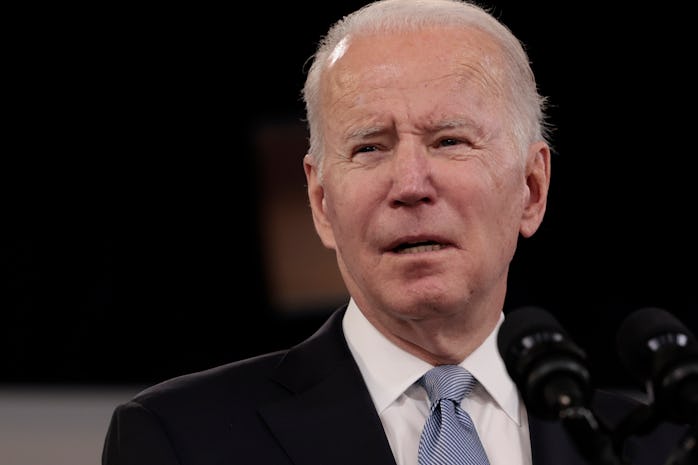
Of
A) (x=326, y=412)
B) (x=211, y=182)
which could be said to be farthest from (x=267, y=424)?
(x=211, y=182)

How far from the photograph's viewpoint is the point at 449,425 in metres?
1.43

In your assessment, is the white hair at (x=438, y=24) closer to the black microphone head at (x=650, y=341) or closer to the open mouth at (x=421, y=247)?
the open mouth at (x=421, y=247)

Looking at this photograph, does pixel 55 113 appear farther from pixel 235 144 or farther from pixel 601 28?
pixel 601 28

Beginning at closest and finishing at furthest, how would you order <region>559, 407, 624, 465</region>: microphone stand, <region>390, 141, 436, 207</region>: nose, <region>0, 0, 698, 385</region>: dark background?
<region>559, 407, 624, 465</region>: microphone stand, <region>390, 141, 436, 207</region>: nose, <region>0, 0, 698, 385</region>: dark background

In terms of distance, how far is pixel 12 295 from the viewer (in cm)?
422

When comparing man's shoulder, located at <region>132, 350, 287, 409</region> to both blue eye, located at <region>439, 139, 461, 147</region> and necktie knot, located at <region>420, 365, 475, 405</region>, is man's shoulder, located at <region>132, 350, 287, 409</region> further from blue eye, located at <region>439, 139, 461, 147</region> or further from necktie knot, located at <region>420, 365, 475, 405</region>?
blue eye, located at <region>439, 139, 461, 147</region>

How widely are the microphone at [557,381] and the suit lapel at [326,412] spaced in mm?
434

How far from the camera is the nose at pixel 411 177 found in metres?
1.40

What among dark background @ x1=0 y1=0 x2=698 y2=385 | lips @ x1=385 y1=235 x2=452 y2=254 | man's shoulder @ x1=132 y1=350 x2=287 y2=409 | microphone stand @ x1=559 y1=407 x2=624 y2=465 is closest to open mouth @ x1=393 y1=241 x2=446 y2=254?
lips @ x1=385 y1=235 x2=452 y2=254

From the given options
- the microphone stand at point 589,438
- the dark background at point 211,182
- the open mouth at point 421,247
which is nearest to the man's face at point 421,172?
the open mouth at point 421,247

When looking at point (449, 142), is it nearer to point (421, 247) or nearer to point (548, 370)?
point (421, 247)

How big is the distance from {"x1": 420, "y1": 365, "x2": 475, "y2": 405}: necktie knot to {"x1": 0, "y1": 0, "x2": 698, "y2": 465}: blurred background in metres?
2.23

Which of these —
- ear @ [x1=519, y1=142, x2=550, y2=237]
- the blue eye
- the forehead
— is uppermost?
the forehead

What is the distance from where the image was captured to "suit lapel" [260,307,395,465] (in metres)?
1.43
